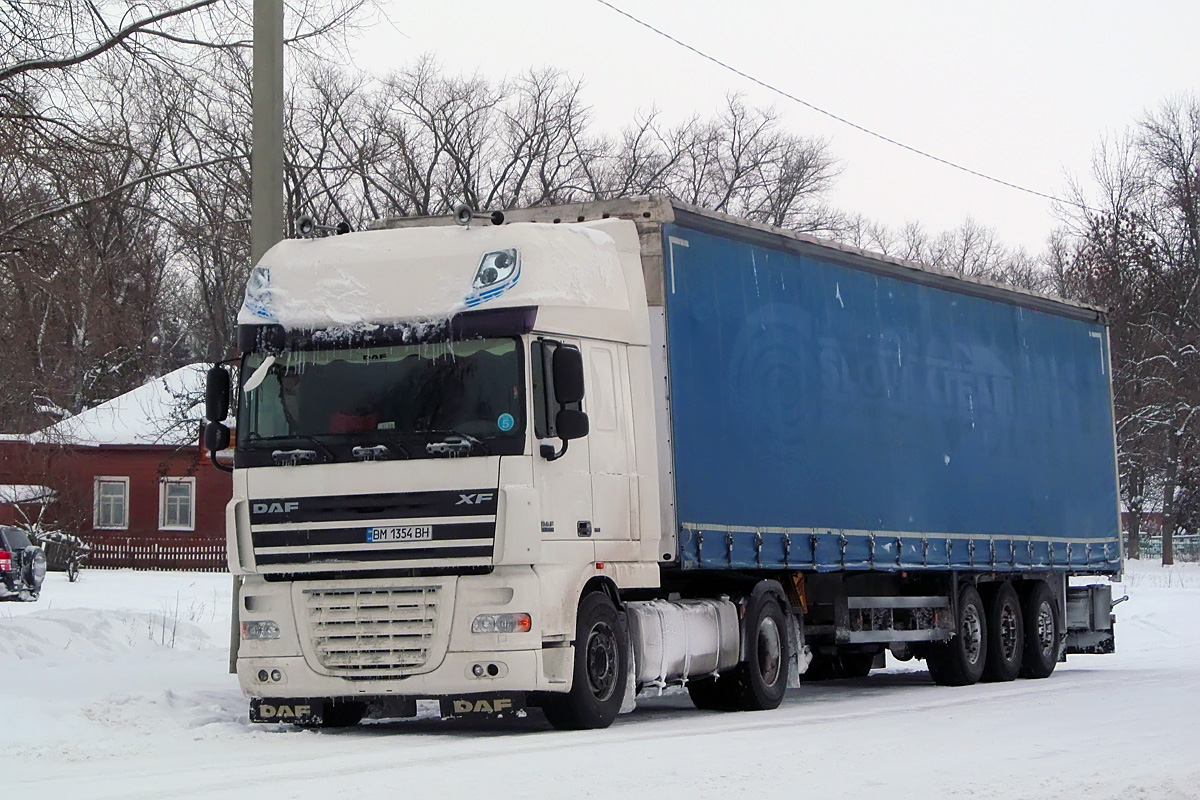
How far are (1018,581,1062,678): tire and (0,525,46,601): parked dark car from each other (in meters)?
20.2

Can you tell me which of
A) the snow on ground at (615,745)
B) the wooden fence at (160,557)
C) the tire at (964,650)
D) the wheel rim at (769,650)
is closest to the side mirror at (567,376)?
the snow on ground at (615,745)

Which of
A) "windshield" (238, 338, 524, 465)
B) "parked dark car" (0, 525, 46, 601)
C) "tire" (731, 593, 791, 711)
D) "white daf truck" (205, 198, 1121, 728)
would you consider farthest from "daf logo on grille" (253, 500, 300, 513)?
"parked dark car" (0, 525, 46, 601)

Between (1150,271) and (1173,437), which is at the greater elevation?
(1150,271)

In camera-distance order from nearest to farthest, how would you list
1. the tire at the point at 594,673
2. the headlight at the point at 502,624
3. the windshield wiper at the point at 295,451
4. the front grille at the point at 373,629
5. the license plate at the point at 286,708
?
the headlight at the point at 502,624
the front grille at the point at 373,629
the windshield wiper at the point at 295,451
the tire at the point at 594,673
the license plate at the point at 286,708

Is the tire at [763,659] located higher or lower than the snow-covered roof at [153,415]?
lower

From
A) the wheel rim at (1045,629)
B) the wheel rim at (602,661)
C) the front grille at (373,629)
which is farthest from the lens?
the wheel rim at (1045,629)

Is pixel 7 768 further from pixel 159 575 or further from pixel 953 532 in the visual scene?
pixel 159 575

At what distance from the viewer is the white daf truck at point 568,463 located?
11711mm

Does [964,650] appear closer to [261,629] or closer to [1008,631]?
[1008,631]

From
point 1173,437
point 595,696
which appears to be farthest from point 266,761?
point 1173,437

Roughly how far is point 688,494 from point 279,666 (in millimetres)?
3438

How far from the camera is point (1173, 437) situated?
5462 cm

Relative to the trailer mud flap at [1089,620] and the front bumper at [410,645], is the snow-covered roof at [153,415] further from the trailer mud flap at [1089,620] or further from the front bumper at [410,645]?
the front bumper at [410,645]

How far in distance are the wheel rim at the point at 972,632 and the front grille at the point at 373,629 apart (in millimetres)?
8350
